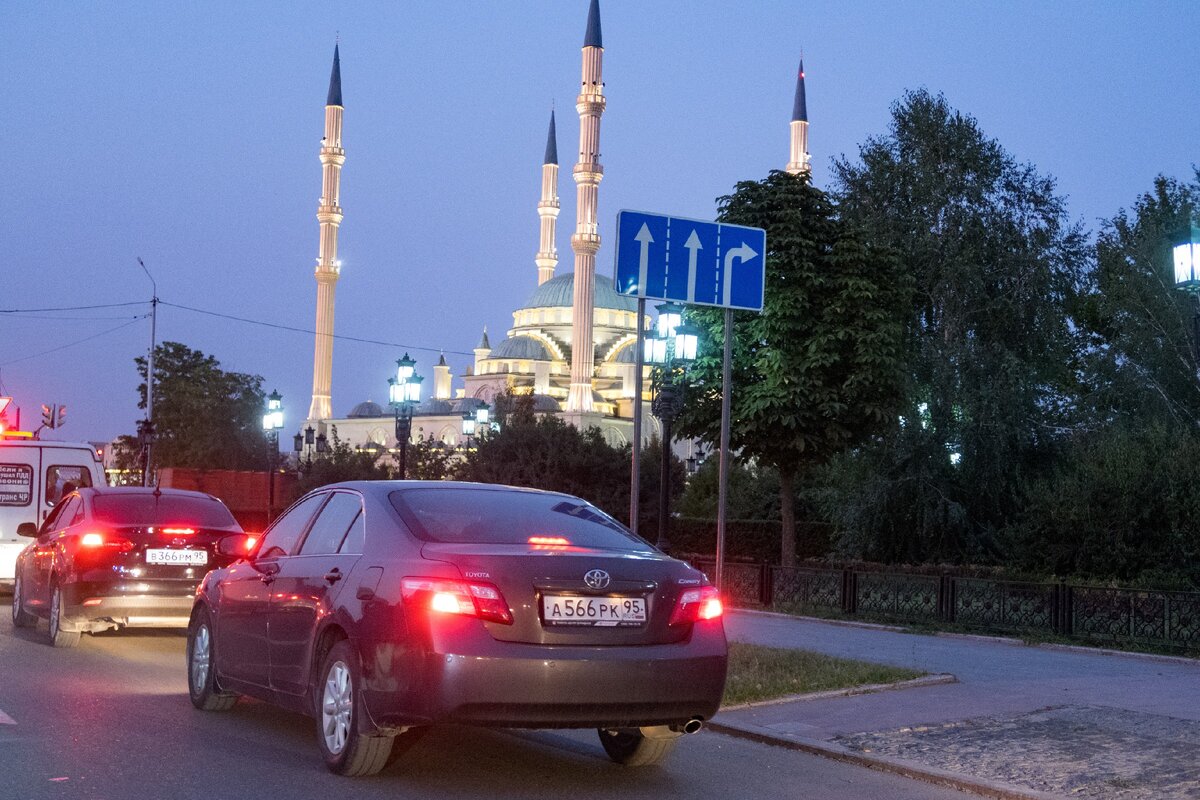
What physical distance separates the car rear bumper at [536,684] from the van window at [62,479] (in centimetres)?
1327

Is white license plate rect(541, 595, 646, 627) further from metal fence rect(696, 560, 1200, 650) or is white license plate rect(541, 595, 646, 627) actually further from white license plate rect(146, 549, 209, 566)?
metal fence rect(696, 560, 1200, 650)

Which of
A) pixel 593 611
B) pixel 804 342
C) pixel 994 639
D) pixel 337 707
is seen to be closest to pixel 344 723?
pixel 337 707

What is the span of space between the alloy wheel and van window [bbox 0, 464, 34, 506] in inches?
502

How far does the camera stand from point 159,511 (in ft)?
44.4

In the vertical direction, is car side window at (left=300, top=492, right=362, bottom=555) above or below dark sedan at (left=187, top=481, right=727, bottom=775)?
above

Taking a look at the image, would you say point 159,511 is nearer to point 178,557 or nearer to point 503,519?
point 178,557

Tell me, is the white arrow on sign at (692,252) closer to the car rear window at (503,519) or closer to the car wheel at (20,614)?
the car rear window at (503,519)

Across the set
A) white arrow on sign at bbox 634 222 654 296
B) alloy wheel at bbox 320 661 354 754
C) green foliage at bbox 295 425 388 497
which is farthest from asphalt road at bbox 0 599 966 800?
green foliage at bbox 295 425 388 497

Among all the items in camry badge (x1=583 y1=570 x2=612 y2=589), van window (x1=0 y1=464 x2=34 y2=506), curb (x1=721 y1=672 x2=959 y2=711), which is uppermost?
van window (x1=0 y1=464 x2=34 y2=506)

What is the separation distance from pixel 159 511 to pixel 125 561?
82 cm

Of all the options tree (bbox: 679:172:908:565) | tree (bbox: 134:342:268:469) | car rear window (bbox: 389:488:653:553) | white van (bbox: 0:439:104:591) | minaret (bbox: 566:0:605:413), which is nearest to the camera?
car rear window (bbox: 389:488:653:553)

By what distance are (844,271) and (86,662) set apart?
61.7 feet

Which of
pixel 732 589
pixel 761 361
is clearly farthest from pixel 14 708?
pixel 761 361

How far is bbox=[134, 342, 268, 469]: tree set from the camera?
79188 millimetres
